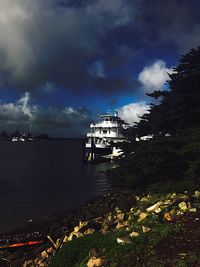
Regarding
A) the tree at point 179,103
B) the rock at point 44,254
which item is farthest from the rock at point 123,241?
the tree at point 179,103

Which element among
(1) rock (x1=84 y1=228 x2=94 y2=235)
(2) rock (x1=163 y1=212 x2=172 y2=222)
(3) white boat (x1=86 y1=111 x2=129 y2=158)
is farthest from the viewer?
(3) white boat (x1=86 y1=111 x2=129 y2=158)

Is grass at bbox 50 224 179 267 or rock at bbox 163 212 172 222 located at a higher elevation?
rock at bbox 163 212 172 222

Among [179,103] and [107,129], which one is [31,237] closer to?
[179,103]

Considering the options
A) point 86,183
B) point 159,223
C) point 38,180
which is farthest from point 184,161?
point 38,180

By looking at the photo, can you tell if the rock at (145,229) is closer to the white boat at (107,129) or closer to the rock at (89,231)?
the rock at (89,231)

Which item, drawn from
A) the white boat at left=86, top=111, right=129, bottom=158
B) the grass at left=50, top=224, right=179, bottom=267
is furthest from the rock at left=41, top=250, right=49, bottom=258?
the white boat at left=86, top=111, right=129, bottom=158

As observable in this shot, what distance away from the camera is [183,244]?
27.1ft

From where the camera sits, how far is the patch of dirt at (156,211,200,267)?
7.70 meters

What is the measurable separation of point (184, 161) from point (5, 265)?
28.3 feet

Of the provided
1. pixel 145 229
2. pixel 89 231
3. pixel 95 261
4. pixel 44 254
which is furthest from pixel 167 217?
pixel 44 254

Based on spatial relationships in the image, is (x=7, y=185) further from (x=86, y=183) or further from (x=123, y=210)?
(x=123, y=210)

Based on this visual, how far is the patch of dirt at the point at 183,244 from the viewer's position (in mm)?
7703

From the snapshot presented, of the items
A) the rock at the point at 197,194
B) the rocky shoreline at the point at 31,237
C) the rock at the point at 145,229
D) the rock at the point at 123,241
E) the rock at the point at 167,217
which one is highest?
the rock at the point at 197,194

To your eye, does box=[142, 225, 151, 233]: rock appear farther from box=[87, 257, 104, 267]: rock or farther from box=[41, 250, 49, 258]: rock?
box=[41, 250, 49, 258]: rock
